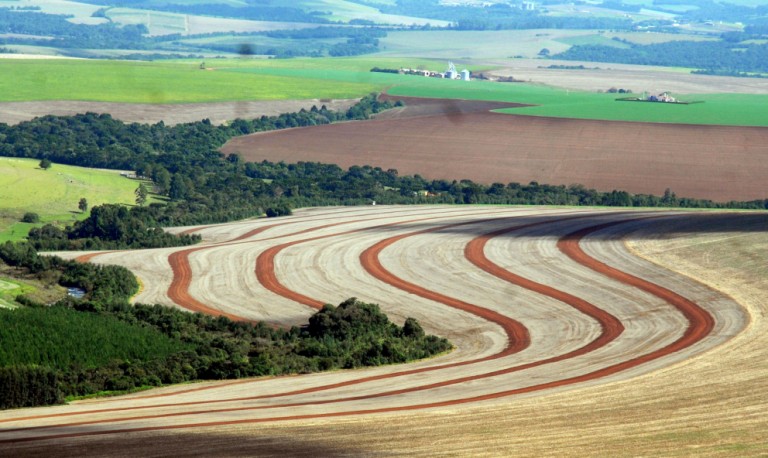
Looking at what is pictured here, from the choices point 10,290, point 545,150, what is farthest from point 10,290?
point 545,150

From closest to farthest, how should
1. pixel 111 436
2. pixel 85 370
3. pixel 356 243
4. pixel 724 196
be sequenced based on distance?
pixel 111 436 < pixel 85 370 < pixel 356 243 < pixel 724 196

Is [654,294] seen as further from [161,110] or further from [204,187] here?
[161,110]

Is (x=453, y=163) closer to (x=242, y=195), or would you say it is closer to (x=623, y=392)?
(x=242, y=195)

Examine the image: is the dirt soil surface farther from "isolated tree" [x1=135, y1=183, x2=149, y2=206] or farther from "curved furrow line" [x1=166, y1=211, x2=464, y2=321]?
"curved furrow line" [x1=166, y1=211, x2=464, y2=321]

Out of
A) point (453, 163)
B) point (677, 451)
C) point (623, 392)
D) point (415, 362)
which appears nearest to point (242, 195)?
point (453, 163)

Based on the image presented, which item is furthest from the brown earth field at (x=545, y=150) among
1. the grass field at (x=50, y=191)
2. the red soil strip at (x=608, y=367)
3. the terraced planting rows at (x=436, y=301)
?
the red soil strip at (x=608, y=367)

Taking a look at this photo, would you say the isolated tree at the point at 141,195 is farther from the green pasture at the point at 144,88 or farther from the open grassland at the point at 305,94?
the green pasture at the point at 144,88
